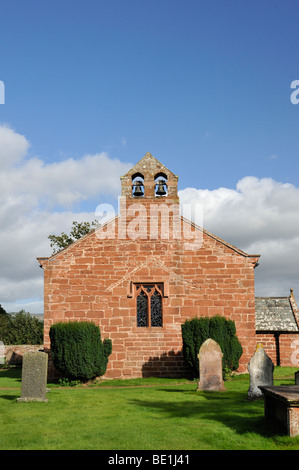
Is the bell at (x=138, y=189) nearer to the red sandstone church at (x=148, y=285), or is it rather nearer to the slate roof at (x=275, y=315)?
the red sandstone church at (x=148, y=285)

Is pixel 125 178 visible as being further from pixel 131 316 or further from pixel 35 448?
pixel 35 448

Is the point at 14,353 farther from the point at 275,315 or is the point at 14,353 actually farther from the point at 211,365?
the point at 211,365

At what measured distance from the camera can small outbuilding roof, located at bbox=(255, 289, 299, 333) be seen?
82.8 ft

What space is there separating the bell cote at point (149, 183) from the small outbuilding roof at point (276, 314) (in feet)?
30.7

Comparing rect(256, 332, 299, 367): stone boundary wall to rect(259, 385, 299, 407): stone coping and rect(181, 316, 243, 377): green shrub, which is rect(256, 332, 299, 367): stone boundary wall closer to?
rect(181, 316, 243, 377): green shrub

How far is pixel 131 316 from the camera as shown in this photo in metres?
20.2

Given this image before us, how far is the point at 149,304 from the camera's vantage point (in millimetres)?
20453

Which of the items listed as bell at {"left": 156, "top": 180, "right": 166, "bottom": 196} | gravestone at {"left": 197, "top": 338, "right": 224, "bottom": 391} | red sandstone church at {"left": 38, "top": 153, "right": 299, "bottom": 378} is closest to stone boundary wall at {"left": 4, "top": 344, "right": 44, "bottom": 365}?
red sandstone church at {"left": 38, "top": 153, "right": 299, "bottom": 378}

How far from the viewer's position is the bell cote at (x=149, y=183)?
2167cm

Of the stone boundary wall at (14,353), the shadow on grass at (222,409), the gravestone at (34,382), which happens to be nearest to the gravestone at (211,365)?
the shadow on grass at (222,409)

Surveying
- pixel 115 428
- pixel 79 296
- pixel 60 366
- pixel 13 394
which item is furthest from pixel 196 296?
pixel 115 428

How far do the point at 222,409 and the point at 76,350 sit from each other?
8.41m

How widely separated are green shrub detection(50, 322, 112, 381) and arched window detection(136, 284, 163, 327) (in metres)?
2.60

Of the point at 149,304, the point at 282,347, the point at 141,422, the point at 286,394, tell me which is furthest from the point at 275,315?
the point at 286,394
